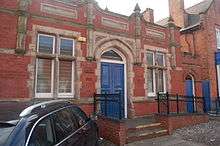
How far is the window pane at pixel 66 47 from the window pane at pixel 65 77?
0.44 metres

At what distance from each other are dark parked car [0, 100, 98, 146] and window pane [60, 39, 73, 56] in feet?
19.9

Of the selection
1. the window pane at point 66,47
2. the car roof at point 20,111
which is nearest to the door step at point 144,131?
the window pane at point 66,47

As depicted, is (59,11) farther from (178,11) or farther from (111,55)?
(178,11)

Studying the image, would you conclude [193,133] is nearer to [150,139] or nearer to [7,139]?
[150,139]

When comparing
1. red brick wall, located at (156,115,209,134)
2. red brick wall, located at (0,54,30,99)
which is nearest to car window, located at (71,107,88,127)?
red brick wall, located at (0,54,30,99)

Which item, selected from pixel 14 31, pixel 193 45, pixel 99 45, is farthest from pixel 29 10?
pixel 193 45

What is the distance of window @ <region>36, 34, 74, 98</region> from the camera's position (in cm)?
982

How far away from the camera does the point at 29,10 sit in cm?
968

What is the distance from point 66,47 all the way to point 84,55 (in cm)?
88

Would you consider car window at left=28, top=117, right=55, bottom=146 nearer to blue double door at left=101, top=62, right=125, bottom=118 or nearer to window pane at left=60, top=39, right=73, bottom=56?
window pane at left=60, top=39, right=73, bottom=56

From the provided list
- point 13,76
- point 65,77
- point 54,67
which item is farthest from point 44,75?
point 13,76

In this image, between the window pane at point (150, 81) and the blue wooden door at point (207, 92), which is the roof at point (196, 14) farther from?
the window pane at point (150, 81)

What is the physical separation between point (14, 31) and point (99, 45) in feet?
12.7

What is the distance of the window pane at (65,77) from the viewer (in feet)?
33.8
